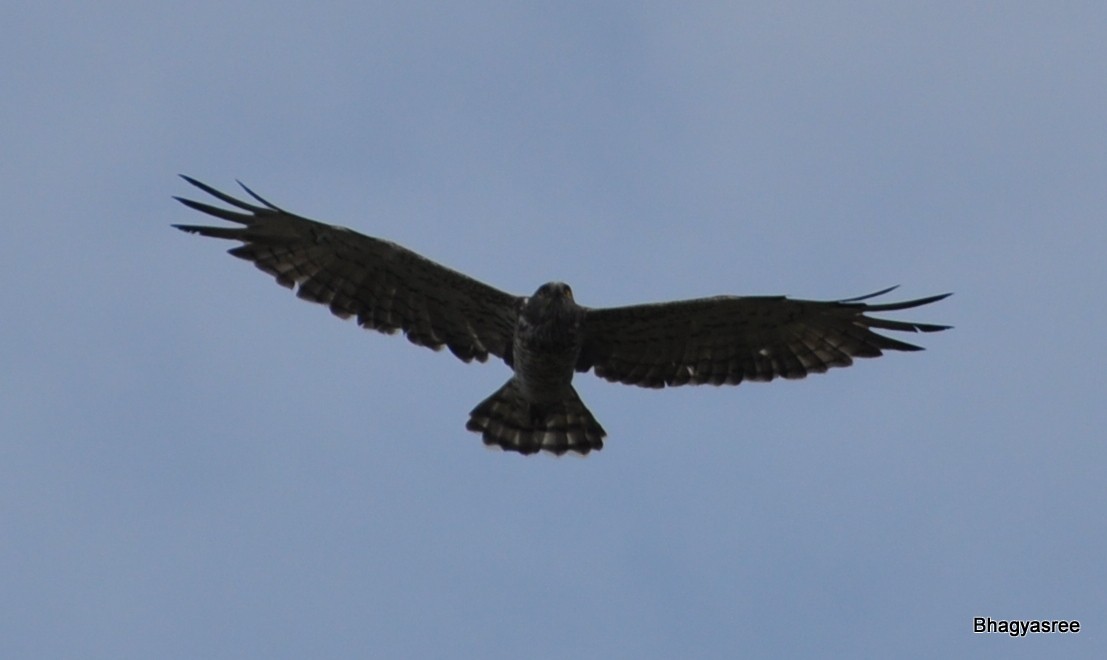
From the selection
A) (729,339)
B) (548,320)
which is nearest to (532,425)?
(548,320)

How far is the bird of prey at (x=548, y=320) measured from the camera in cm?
1080

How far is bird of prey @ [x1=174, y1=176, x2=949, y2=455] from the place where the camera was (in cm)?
1080

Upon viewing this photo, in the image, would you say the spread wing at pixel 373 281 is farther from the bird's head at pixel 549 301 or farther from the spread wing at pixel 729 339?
the spread wing at pixel 729 339

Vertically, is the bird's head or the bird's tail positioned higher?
the bird's head

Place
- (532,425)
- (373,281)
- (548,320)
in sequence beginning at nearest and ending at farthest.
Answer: (548,320), (373,281), (532,425)

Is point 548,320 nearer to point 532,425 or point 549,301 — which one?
point 549,301

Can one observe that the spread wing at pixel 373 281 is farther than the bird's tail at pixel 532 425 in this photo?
No

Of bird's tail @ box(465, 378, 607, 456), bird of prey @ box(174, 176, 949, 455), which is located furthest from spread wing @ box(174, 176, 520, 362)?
bird's tail @ box(465, 378, 607, 456)

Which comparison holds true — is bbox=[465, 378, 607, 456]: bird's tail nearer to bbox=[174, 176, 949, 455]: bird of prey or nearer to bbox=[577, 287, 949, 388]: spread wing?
bbox=[174, 176, 949, 455]: bird of prey

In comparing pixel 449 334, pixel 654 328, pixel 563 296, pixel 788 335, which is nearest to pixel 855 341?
pixel 788 335

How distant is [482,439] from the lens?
1210cm

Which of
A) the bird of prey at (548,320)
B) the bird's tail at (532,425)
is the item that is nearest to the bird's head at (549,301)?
the bird of prey at (548,320)

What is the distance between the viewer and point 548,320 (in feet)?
35.1

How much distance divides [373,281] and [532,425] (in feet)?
6.59
